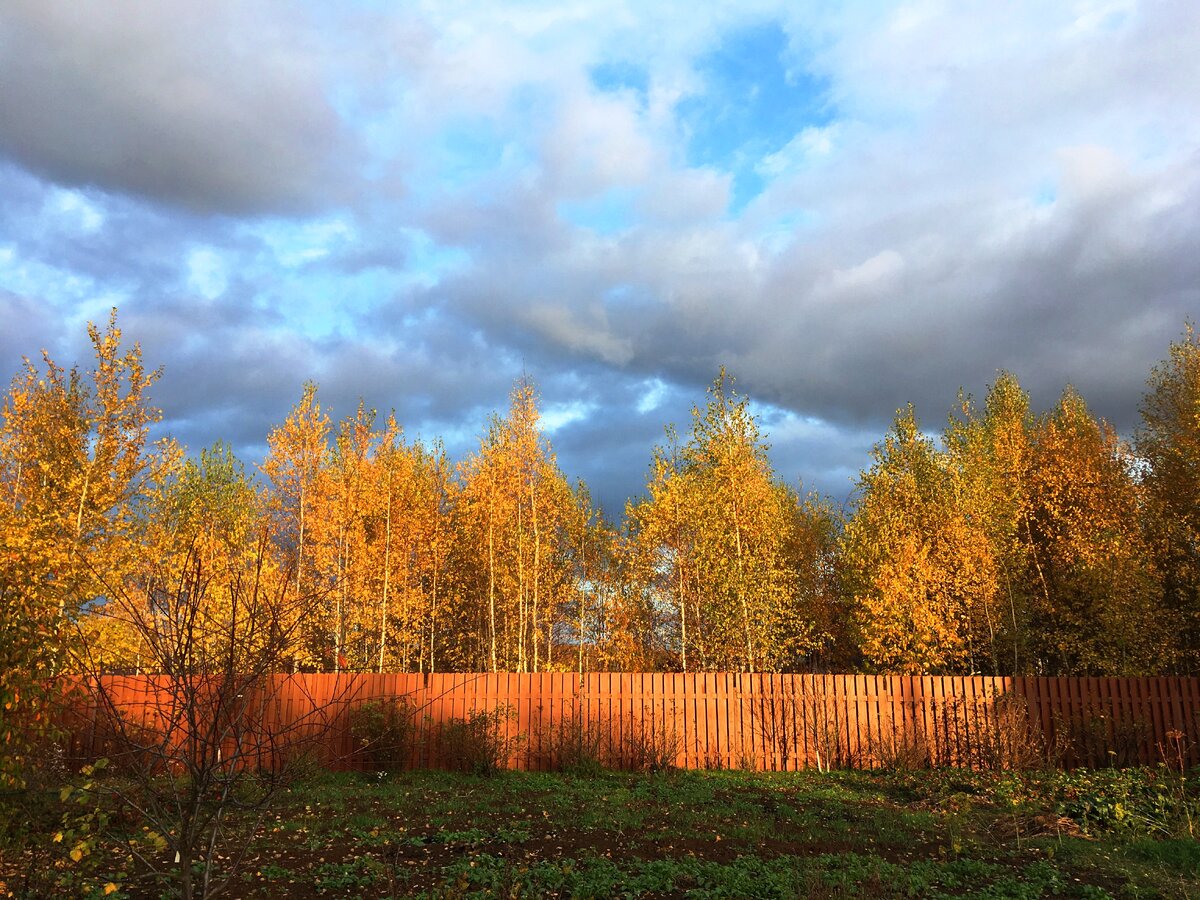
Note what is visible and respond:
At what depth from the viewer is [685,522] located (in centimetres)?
1984

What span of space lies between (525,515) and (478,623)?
8.03 meters

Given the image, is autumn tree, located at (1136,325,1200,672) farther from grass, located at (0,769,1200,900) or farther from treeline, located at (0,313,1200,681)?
grass, located at (0,769,1200,900)

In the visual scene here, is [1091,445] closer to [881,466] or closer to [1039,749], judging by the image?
[881,466]

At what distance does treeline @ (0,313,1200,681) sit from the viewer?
16.1 meters

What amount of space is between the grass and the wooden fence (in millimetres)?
1647

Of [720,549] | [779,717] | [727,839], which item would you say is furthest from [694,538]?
[727,839]

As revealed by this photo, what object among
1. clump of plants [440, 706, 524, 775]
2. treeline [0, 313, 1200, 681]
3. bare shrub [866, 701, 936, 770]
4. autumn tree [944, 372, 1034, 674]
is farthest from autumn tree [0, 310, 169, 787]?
autumn tree [944, 372, 1034, 674]

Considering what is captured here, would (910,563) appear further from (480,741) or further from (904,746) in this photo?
(480,741)

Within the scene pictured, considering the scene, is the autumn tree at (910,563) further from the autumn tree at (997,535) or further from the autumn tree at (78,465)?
the autumn tree at (78,465)

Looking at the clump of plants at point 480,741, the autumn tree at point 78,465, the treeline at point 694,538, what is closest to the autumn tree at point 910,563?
the treeline at point 694,538

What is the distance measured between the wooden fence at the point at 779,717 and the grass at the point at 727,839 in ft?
5.40

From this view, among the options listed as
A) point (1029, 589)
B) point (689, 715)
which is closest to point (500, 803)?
point (689, 715)

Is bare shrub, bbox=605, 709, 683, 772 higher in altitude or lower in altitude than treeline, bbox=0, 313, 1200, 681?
lower

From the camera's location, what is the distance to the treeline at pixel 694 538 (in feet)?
52.8
